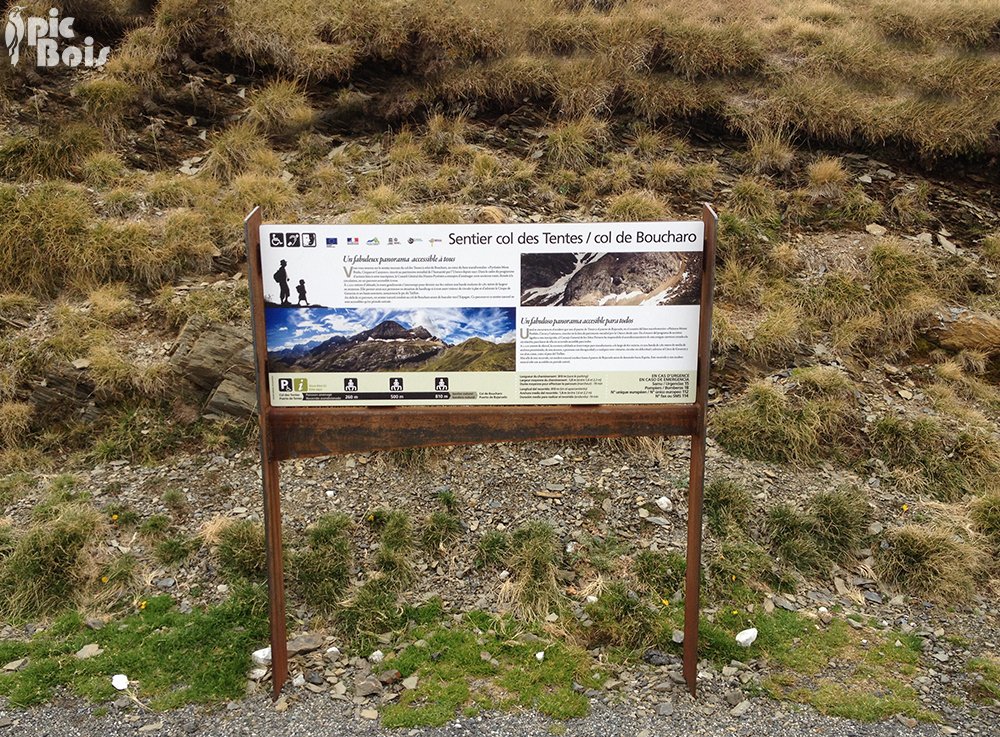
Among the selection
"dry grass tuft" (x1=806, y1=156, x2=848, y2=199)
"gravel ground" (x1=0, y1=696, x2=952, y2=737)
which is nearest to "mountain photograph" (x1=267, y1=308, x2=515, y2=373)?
"gravel ground" (x1=0, y1=696, x2=952, y2=737)

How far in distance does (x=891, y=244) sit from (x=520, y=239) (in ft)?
21.5

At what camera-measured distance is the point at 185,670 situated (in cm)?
466

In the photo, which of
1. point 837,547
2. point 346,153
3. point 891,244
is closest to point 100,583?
point 837,547

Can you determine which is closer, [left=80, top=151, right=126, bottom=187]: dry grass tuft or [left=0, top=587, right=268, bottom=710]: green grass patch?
[left=0, top=587, right=268, bottom=710]: green grass patch

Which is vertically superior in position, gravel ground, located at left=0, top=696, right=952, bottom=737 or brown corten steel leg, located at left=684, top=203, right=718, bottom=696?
brown corten steel leg, located at left=684, top=203, right=718, bottom=696

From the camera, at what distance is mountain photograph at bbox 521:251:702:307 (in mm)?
4102

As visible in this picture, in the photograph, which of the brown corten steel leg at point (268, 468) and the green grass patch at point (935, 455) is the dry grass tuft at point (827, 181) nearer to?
the green grass patch at point (935, 455)

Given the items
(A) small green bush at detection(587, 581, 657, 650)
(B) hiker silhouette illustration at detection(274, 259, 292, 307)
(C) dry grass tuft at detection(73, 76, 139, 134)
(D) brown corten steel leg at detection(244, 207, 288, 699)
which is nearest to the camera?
(D) brown corten steel leg at detection(244, 207, 288, 699)

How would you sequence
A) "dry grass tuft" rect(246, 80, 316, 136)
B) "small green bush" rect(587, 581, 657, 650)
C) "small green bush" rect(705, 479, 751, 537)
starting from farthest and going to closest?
"dry grass tuft" rect(246, 80, 316, 136)
"small green bush" rect(705, 479, 751, 537)
"small green bush" rect(587, 581, 657, 650)

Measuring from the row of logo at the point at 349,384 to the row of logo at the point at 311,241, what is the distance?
78cm

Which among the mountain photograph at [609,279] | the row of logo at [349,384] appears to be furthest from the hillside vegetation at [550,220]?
the mountain photograph at [609,279]

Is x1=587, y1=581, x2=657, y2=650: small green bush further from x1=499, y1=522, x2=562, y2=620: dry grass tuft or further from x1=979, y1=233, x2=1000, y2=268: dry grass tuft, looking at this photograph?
x1=979, y1=233, x2=1000, y2=268: dry grass tuft

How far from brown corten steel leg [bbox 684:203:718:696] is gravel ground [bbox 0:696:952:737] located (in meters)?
0.34

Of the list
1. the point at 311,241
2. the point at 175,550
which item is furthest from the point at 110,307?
the point at 311,241
